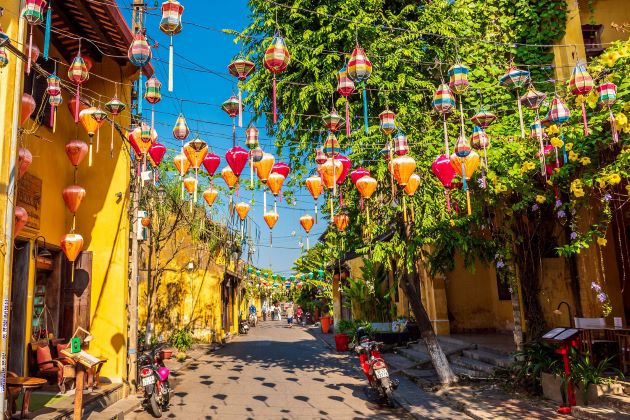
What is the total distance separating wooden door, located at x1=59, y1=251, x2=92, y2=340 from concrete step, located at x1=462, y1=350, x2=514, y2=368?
369 inches

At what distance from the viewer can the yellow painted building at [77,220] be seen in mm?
9023

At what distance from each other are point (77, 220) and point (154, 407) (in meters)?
4.86

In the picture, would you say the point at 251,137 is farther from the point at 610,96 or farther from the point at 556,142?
the point at 610,96

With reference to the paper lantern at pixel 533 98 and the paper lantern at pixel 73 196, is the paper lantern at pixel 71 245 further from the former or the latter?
the paper lantern at pixel 533 98

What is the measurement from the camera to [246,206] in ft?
38.4

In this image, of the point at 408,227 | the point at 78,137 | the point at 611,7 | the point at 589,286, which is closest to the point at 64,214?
the point at 78,137

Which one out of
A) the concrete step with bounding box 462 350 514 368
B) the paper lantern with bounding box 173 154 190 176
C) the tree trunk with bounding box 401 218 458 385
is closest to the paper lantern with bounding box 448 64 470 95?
the tree trunk with bounding box 401 218 458 385

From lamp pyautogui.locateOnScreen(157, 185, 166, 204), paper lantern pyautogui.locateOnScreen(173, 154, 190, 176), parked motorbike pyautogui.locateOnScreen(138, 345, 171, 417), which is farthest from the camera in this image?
lamp pyautogui.locateOnScreen(157, 185, 166, 204)

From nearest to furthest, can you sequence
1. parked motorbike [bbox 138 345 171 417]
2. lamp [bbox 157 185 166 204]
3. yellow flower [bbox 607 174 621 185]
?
yellow flower [bbox 607 174 621 185] < parked motorbike [bbox 138 345 171 417] < lamp [bbox 157 185 166 204]

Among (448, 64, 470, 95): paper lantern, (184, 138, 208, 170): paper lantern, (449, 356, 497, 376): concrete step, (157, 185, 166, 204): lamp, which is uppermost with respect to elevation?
(157, 185, 166, 204): lamp

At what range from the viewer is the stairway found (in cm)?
1123

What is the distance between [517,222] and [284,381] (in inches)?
270

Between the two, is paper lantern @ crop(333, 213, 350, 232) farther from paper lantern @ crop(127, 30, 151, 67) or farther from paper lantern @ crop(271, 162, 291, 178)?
paper lantern @ crop(127, 30, 151, 67)

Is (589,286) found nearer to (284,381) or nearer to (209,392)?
(284,381)
